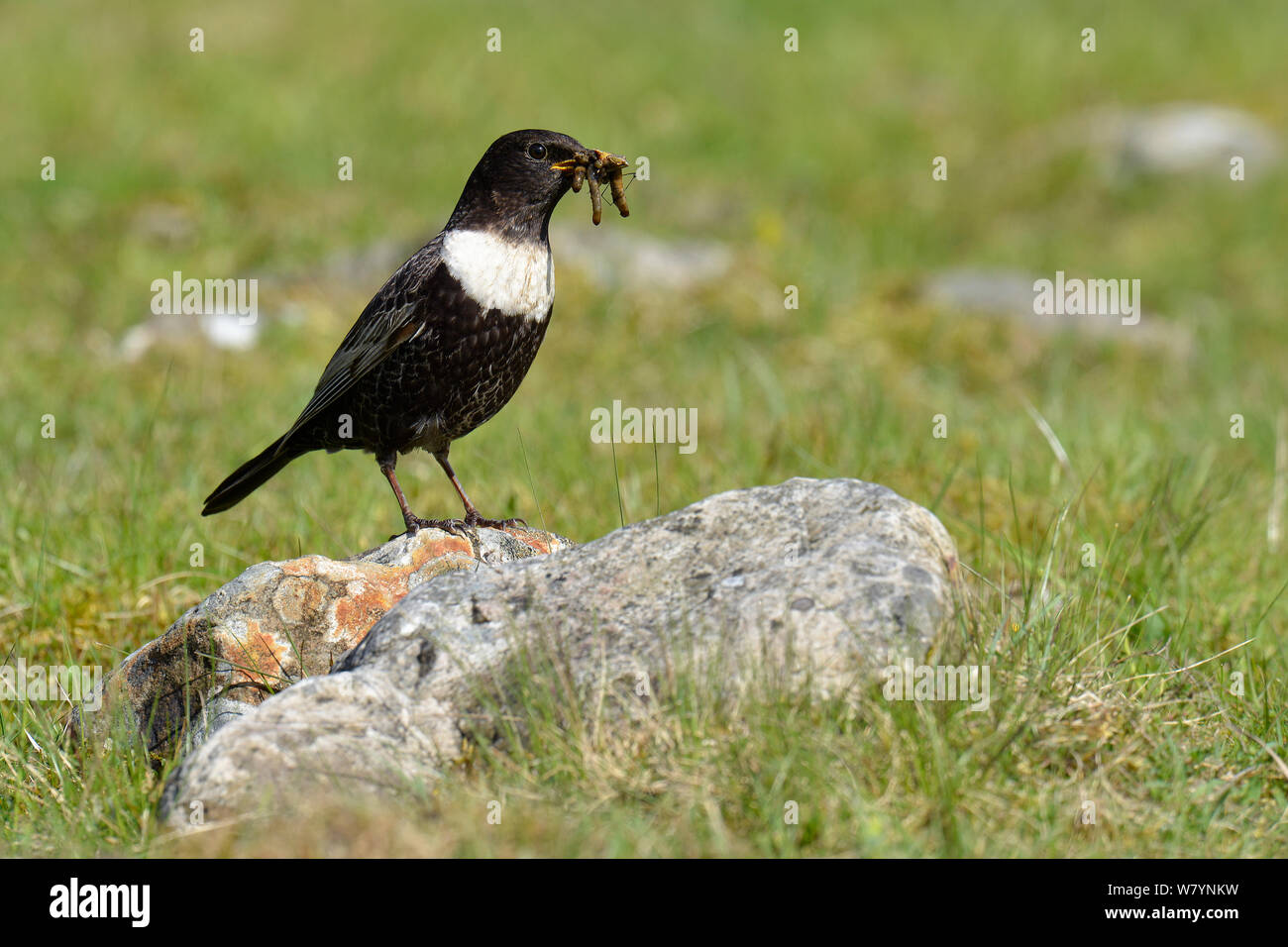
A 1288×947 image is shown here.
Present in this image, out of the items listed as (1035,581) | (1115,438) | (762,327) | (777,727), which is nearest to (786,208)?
(762,327)

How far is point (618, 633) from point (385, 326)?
1.55m

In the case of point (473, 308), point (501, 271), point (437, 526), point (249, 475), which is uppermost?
point (501, 271)

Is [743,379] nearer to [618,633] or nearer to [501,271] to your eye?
[501,271]

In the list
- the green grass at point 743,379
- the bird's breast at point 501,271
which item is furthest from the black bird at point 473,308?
the green grass at point 743,379

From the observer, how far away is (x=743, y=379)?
8164 millimetres

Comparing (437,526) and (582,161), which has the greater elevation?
(582,161)

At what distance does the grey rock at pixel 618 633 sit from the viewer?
9.20 ft

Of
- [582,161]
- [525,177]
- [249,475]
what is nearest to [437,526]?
[249,475]

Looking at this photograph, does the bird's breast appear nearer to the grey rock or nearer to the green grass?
the green grass

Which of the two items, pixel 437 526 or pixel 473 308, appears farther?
pixel 437 526

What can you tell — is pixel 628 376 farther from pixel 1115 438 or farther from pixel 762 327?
pixel 1115 438

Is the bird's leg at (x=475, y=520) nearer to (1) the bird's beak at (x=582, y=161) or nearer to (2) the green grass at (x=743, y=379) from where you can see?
(2) the green grass at (x=743, y=379)

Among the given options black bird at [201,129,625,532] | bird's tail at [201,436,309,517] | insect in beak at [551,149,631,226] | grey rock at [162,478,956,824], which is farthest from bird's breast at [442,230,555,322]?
bird's tail at [201,436,309,517]

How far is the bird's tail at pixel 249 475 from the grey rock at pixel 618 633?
1.41m
